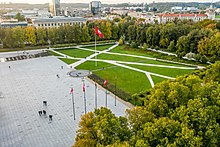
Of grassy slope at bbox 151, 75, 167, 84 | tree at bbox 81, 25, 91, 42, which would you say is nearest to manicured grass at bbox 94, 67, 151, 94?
grassy slope at bbox 151, 75, 167, 84

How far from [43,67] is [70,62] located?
5.83 metres

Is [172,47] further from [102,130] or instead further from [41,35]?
[102,130]

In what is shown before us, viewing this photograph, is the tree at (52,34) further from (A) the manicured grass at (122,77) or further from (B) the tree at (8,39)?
(A) the manicured grass at (122,77)

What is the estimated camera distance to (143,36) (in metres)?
64.4

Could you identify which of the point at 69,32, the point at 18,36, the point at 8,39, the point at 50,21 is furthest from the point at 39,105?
the point at 50,21

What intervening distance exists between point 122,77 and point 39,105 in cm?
1460

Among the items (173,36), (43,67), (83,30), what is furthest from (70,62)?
(173,36)

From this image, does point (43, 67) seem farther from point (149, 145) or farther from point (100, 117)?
point (149, 145)

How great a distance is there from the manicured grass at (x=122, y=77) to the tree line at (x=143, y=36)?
52.9ft

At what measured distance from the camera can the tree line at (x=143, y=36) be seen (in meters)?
49.1

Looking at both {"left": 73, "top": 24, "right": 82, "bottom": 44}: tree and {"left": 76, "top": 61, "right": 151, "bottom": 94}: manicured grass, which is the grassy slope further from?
{"left": 73, "top": 24, "right": 82, "bottom": 44}: tree

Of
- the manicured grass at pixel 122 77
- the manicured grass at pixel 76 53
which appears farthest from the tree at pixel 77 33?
the manicured grass at pixel 122 77

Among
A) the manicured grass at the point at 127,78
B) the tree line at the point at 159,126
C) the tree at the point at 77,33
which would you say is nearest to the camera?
the tree line at the point at 159,126

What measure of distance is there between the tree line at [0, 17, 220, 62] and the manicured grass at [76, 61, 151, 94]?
52.9 ft
